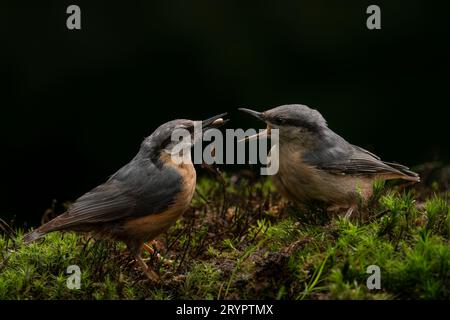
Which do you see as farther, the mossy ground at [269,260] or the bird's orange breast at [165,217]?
the bird's orange breast at [165,217]

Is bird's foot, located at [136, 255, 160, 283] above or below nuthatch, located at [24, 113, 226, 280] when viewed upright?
below

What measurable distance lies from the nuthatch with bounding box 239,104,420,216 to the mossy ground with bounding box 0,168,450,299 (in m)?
0.18

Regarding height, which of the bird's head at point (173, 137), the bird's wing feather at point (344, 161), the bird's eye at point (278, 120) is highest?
the bird's eye at point (278, 120)

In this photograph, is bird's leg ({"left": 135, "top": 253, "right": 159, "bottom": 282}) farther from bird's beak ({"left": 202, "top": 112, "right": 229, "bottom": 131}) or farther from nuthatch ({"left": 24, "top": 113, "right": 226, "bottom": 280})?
bird's beak ({"left": 202, "top": 112, "right": 229, "bottom": 131})


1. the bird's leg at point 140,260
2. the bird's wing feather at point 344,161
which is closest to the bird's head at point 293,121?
the bird's wing feather at point 344,161

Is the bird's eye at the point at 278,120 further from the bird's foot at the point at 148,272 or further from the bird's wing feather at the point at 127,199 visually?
the bird's foot at the point at 148,272

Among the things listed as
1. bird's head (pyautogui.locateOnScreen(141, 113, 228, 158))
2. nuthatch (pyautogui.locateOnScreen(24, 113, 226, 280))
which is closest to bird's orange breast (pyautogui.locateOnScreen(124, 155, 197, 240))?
nuthatch (pyautogui.locateOnScreen(24, 113, 226, 280))

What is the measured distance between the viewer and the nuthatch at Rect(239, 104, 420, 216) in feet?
17.1

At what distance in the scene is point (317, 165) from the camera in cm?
527

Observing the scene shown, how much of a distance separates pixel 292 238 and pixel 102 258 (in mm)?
1208

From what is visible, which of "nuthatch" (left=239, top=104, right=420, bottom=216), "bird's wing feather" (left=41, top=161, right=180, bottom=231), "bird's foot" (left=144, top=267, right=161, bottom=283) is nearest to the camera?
"bird's foot" (left=144, top=267, right=161, bottom=283)

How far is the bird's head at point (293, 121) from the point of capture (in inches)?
210

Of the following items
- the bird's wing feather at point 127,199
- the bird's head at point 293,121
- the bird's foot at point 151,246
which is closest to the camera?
the bird's wing feather at point 127,199

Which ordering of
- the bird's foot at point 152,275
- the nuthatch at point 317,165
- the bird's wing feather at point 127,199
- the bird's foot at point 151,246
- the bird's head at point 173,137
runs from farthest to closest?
the nuthatch at point 317,165 → the bird's foot at point 151,246 → the bird's head at point 173,137 → the bird's wing feather at point 127,199 → the bird's foot at point 152,275
